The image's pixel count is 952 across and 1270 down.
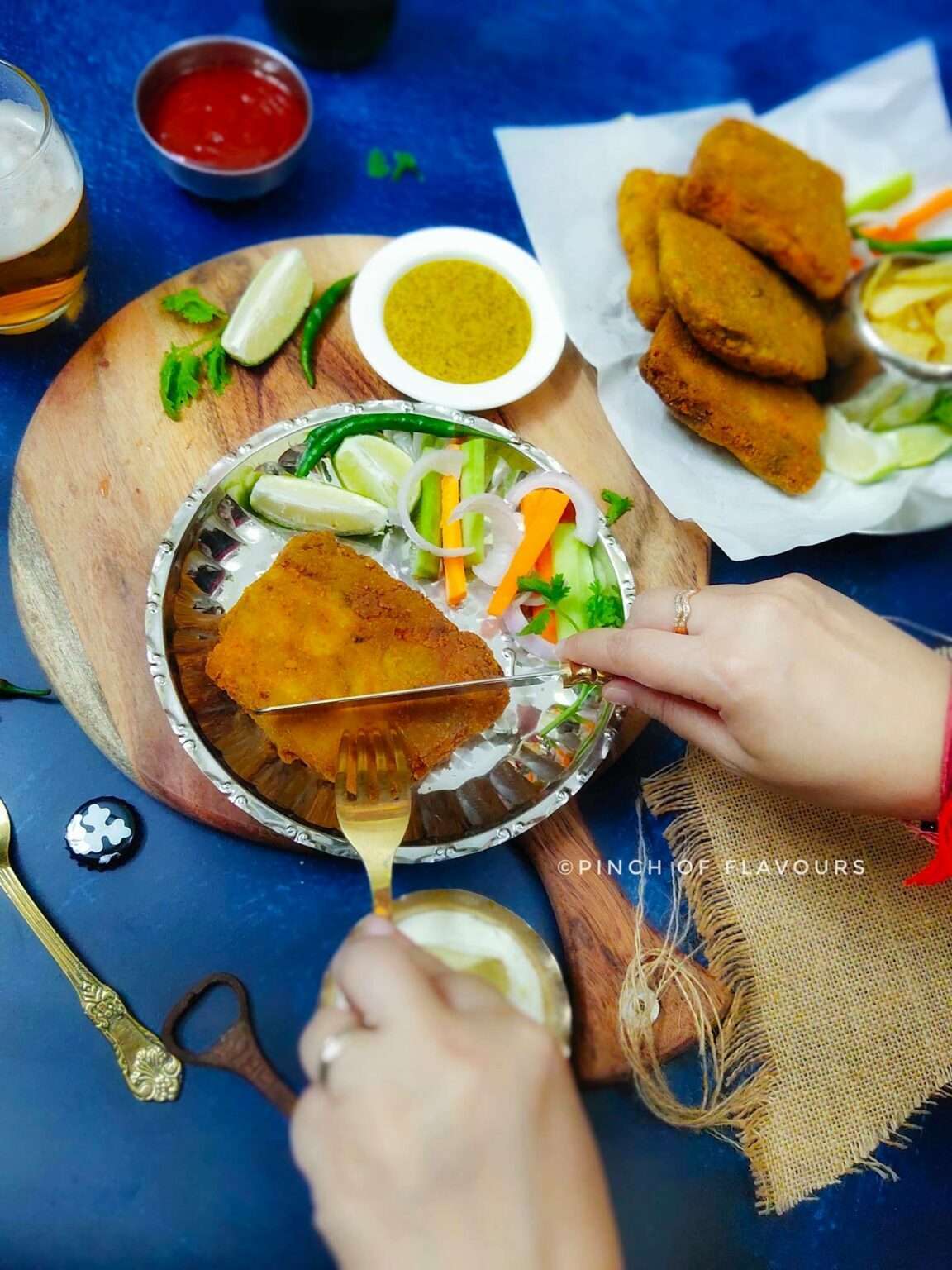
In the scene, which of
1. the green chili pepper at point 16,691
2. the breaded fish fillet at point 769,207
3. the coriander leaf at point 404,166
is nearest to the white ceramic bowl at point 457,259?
the coriander leaf at point 404,166

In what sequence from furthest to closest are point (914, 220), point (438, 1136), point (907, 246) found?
point (914, 220)
point (907, 246)
point (438, 1136)

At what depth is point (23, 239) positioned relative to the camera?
1.95m

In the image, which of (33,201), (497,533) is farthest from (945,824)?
(33,201)

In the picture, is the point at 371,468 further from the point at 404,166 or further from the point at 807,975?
the point at 807,975

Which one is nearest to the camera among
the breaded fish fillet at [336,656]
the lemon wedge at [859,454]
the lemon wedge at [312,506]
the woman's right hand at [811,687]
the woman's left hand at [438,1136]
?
the woman's left hand at [438,1136]

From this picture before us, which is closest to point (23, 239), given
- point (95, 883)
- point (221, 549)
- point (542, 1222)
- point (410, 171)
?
point (221, 549)

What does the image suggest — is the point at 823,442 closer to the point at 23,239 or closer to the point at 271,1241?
the point at 23,239

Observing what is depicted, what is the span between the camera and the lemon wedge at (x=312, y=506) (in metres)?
2.02

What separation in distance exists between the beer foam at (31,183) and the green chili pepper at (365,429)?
2.23ft

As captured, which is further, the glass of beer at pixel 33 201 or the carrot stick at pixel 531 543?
the carrot stick at pixel 531 543

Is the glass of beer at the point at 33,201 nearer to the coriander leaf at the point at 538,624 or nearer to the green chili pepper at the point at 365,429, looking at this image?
the green chili pepper at the point at 365,429

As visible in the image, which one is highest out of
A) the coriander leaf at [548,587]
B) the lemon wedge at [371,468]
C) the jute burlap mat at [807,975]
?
the lemon wedge at [371,468]

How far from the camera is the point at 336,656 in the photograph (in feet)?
6.06

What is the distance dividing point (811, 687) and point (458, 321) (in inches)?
50.2
